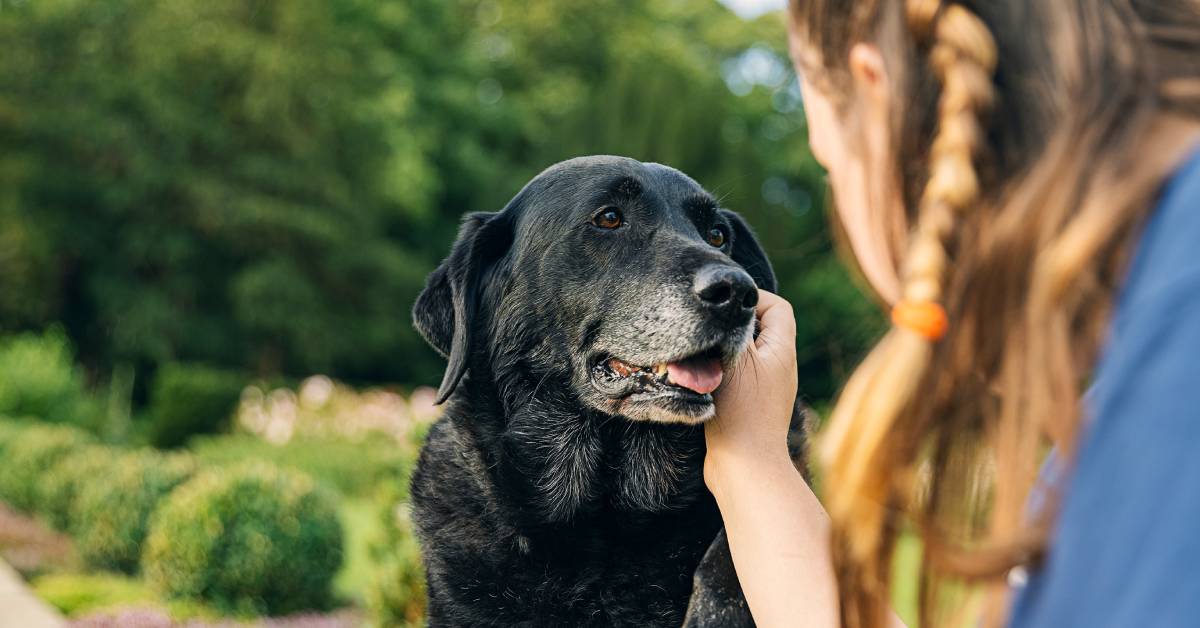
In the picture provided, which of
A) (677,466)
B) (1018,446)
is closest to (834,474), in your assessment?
(1018,446)

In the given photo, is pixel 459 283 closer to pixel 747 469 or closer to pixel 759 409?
pixel 759 409

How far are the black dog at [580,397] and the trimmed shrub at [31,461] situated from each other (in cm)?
974

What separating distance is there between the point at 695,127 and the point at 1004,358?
73.9 feet

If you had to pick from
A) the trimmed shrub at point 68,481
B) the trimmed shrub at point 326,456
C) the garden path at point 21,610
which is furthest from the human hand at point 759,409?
the trimmed shrub at point 326,456

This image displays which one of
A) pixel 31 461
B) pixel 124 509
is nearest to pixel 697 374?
pixel 124 509

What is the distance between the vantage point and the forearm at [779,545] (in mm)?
1712

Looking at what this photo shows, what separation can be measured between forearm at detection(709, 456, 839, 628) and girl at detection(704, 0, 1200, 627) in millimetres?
281

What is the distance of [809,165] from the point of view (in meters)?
25.1

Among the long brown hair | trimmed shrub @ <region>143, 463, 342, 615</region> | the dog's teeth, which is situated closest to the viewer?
the long brown hair

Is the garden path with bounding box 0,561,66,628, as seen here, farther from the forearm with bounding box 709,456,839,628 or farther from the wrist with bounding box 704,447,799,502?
the forearm with bounding box 709,456,839,628

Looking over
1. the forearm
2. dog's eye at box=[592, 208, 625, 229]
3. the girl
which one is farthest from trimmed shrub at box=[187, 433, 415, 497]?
the girl

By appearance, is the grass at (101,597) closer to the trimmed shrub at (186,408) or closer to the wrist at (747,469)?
the wrist at (747,469)

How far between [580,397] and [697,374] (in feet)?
1.31

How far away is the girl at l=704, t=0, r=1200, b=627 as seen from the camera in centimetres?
93
